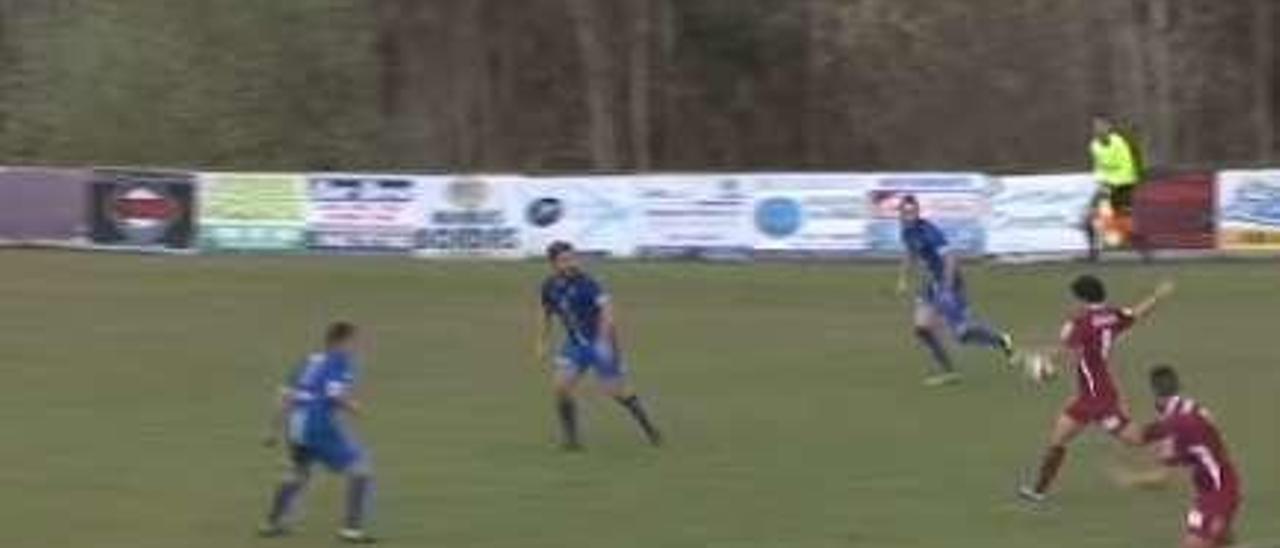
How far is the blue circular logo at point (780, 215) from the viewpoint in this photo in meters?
35.7

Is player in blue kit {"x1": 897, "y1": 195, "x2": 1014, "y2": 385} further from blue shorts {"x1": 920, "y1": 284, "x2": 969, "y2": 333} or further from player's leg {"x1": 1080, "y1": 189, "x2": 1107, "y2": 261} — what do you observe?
player's leg {"x1": 1080, "y1": 189, "x2": 1107, "y2": 261}

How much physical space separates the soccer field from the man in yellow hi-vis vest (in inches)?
22.3

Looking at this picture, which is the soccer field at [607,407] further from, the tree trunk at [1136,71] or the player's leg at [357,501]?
the tree trunk at [1136,71]

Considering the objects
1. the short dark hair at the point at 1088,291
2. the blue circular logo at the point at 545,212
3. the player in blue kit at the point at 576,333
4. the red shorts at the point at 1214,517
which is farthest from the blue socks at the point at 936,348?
the blue circular logo at the point at 545,212

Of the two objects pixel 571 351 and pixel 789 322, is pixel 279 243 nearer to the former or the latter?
pixel 789 322

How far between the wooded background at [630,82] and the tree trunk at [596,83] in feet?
0.23

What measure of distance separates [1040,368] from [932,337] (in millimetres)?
1036

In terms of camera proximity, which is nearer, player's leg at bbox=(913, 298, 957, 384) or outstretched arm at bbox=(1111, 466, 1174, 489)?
outstretched arm at bbox=(1111, 466, 1174, 489)

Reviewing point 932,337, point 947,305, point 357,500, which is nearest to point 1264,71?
point 947,305

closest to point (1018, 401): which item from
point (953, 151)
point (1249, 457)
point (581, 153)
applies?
point (1249, 457)

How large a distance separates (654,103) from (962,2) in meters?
8.41

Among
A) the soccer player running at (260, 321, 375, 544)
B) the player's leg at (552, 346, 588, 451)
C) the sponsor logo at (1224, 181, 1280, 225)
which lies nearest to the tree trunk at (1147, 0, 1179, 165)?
the sponsor logo at (1224, 181, 1280, 225)

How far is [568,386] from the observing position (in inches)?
824

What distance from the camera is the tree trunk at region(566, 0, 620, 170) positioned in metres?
57.7
